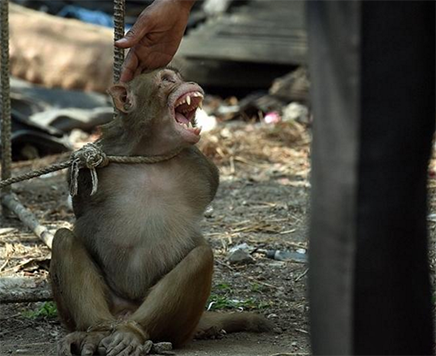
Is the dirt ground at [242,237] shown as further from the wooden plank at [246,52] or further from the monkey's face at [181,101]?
the wooden plank at [246,52]

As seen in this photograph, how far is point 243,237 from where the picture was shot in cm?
591

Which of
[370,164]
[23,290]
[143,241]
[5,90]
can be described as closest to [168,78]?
[143,241]

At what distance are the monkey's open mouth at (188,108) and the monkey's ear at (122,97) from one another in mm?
199

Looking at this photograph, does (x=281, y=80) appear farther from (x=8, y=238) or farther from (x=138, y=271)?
(x=138, y=271)

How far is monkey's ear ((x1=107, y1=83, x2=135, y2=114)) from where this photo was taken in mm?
4363

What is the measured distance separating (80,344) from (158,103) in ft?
3.77

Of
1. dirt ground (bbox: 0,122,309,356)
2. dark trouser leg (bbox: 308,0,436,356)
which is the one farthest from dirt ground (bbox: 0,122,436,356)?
dark trouser leg (bbox: 308,0,436,356)

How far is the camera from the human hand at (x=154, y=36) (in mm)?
4301

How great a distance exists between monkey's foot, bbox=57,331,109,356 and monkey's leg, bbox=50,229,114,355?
0.05 meters

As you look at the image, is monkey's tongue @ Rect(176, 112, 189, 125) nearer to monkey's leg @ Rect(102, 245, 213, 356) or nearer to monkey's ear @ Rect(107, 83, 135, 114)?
monkey's ear @ Rect(107, 83, 135, 114)

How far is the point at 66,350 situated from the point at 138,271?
0.52 meters

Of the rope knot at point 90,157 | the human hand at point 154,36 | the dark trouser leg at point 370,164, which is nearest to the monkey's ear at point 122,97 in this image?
the human hand at point 154,36

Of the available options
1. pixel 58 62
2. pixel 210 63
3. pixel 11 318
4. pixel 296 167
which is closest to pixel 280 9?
pixel 210 63

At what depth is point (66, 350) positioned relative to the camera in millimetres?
Answer: 3752
